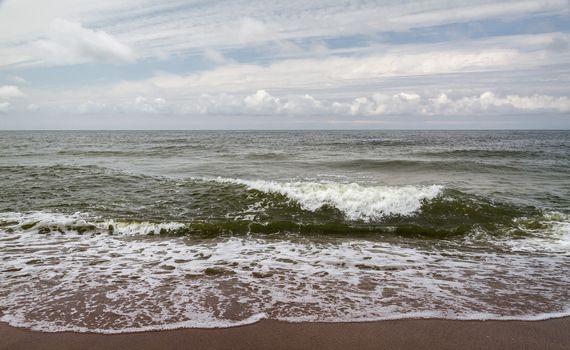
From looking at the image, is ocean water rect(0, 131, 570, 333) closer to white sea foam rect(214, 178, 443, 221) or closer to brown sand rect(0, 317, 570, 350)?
white sea foam rect(214, 178, 443, 221)

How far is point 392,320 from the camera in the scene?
4.47 m

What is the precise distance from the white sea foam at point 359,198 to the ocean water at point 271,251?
0.05 metres

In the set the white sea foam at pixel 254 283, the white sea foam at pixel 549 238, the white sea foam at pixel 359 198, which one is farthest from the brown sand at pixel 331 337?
the white sea foam at pixel 359 198

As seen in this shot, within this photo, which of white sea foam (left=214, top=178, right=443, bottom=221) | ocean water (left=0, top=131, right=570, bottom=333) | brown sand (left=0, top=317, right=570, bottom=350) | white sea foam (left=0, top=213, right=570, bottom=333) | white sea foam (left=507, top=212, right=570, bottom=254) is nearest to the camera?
brown sand (left=0, top=317, right=570, bottom=350)

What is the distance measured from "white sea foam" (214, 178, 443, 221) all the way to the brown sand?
229 inches

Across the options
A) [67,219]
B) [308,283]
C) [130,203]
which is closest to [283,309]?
[308,283]

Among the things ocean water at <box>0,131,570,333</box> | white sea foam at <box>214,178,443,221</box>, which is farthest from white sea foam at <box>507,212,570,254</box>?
white sea foam at <box>214,178,443,221</box>

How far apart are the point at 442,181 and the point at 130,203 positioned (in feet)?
38.8

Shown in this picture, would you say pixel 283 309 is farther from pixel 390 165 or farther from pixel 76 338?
pixel 390 165

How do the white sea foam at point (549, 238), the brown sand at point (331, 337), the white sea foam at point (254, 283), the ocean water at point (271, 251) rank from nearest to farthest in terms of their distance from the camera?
the brown sand at point (331, 337), the white sea foam at point (254, 283), the ocean water at point (271, 251), the white sea foam at point (549, 238)

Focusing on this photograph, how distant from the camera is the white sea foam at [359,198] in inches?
413

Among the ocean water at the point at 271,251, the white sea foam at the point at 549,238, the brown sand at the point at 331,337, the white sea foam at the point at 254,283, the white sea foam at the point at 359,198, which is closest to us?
the brown sand at the point at 331,337

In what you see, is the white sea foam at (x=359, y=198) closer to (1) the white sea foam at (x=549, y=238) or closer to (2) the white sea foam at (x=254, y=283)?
(2) the white sea foam at (x=254, y=283)

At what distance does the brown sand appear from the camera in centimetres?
392
